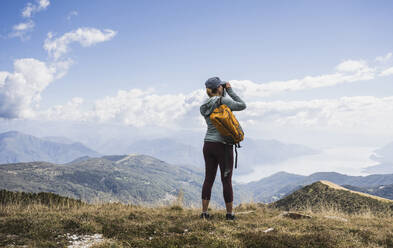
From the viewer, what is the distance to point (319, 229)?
5.67 metres

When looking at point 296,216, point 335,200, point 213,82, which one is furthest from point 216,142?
point 335,200

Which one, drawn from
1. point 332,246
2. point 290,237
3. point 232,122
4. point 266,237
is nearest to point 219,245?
point 266,237

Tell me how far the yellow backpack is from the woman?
6.7 inches

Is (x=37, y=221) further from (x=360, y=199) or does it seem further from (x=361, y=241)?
(x=360, y=199)

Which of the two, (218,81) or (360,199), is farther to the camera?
(360,199)

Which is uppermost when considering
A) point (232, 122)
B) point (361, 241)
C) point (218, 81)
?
point (218, 81)

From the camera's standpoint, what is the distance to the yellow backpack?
17.9 feet

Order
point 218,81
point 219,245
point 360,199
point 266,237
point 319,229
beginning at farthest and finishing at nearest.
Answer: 1. point 360,199
2. point 218,81
3. point 319,229
4. point 266,237
5. point 219,245

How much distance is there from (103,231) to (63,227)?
2.87 ft

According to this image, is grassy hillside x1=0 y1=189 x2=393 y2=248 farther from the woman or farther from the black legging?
the woman

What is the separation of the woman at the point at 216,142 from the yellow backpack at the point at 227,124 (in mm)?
169

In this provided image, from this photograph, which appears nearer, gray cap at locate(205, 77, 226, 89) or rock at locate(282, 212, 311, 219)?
gray cap at locate(205, 77, 226, 89)

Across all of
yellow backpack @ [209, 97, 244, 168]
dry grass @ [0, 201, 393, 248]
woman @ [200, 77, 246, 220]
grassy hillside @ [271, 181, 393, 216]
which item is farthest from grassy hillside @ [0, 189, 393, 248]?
grassy hillside @ [271, 181, 393, 216]

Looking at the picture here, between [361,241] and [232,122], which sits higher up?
[232,122]
